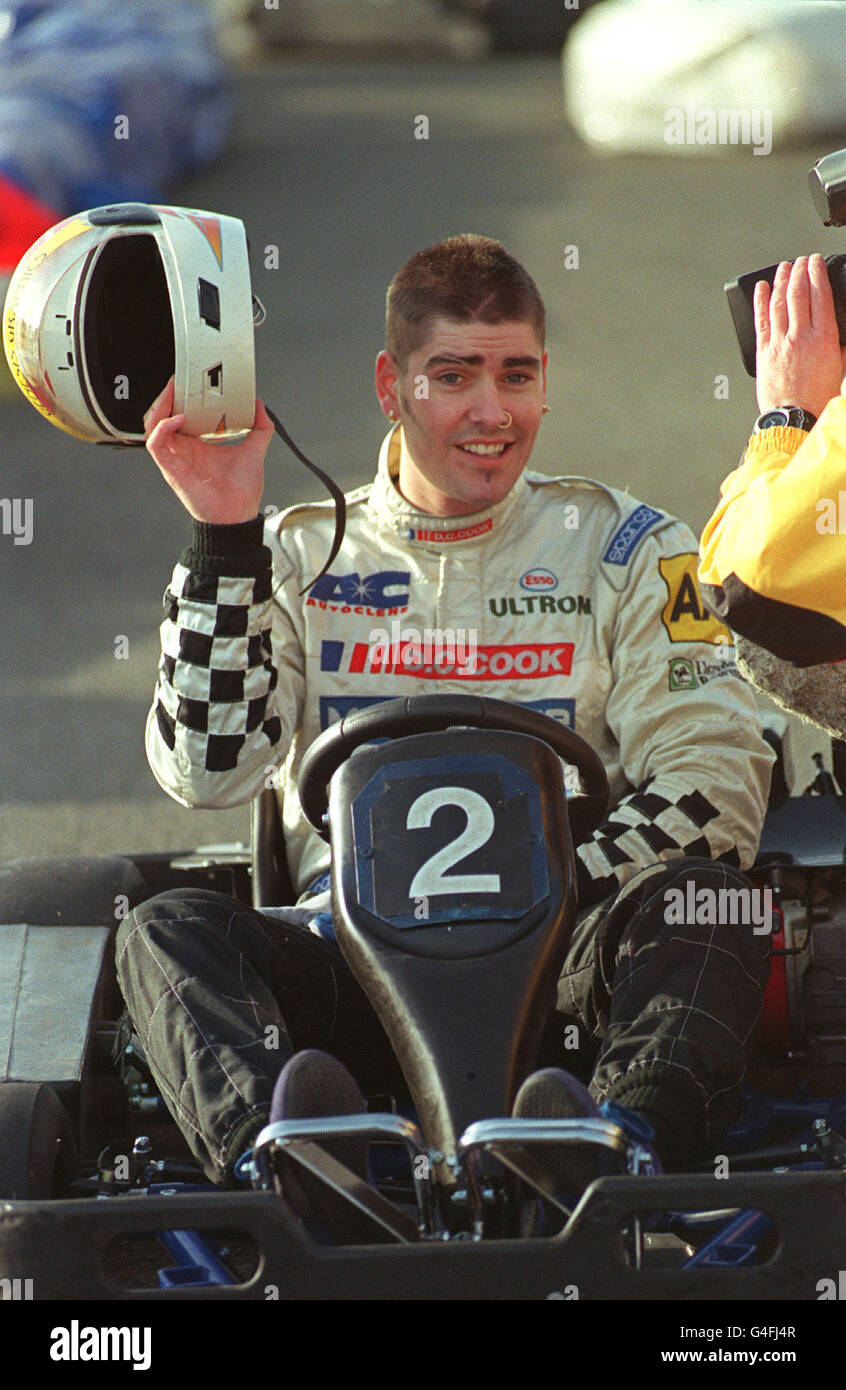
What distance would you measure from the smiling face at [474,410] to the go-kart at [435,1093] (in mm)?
610

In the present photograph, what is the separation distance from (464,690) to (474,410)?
458 millimetres

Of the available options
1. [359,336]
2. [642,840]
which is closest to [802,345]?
[642,840]

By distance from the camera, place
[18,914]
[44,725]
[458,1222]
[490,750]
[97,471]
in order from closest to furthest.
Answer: [458,1222] < [490,750] < [18,914] < [44,725] < [97,471]

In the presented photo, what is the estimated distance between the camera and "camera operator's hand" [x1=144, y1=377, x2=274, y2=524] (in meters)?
2.73

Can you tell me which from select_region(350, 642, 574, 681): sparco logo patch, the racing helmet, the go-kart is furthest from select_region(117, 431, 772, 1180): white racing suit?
the racing helmet

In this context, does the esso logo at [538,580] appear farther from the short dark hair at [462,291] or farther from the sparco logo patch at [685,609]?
the short dark hair at [462,291]

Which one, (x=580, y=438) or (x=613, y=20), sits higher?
(x=613, y=20)

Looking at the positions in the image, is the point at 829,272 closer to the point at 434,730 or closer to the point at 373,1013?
the point at 434,730

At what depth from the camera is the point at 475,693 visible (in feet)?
10.1
